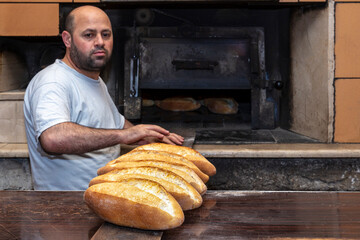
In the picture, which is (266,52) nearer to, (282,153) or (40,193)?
(282,153)

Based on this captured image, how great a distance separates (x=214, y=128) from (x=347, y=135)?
2.72 feet

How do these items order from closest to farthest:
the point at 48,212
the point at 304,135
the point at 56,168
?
the point at 48,212
the point at 56,168
the point at 304,135

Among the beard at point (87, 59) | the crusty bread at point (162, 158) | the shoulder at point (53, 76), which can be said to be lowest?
the crusty bread at point (162, 158)

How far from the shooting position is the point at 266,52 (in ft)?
9.23

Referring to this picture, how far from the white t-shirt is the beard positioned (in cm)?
5

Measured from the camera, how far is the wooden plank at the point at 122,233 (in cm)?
76

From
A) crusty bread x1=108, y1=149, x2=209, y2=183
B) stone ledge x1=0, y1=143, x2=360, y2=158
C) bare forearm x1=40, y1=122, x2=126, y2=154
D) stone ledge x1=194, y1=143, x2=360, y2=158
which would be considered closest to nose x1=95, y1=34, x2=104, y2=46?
bare forearm x1=40, y1=122, x2=126, y2=154

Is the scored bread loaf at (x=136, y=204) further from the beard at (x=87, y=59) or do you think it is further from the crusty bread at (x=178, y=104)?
the crusty bread at (x=178, y=104)

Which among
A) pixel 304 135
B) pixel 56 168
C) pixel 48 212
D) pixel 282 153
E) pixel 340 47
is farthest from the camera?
pixel 304 135

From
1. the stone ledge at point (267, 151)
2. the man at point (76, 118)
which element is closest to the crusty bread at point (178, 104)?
the stone ledge at point (267, 151)

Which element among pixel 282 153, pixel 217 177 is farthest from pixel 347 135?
pixel 217 177

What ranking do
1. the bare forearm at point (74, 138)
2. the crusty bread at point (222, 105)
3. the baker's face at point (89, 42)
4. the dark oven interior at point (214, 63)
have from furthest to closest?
the crusty bread at point (222, 105)
the dark oven interior at point (214, 63)
the baker's face at point (89, 42)
the bare forearm at point (74, 138)

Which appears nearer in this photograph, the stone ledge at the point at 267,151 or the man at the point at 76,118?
the man at the point at 76,118

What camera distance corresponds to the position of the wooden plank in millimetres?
762
